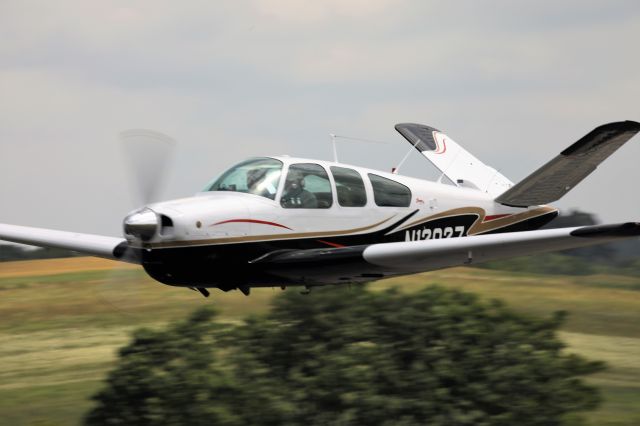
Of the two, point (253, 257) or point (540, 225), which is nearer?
point (253, 257)

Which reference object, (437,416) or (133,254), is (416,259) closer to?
(437,416)

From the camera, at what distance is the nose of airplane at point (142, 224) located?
12930 millimetres

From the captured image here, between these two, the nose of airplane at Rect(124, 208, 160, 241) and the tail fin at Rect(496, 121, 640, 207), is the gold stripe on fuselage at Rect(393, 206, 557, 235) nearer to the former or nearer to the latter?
the tail fin at Rect(496, 121, 640, 207)

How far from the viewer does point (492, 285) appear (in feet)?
99.2

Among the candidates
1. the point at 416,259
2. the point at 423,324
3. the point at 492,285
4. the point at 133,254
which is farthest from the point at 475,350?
the point at 492,285

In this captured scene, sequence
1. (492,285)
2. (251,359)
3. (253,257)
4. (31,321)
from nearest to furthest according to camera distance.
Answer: (253,257), (251,359), (31,321), (492,285)

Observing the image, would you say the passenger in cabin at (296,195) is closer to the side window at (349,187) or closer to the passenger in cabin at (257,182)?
the passenger in cabin at (257,182)

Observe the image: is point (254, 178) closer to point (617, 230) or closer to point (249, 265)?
point (249, 265)

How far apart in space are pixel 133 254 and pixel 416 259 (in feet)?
13.0

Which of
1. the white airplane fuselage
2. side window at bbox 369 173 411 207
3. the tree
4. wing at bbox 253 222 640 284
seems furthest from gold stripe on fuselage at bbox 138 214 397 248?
the tree

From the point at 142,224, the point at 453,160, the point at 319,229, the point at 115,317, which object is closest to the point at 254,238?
the point at 319,229

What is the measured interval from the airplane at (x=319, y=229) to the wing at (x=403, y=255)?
0.6 inches

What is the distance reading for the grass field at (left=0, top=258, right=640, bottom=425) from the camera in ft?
60.2

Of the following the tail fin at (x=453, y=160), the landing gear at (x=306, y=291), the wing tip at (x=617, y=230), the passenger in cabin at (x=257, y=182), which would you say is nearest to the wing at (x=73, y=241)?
the passenger in cabin at (x=257, y=182)
